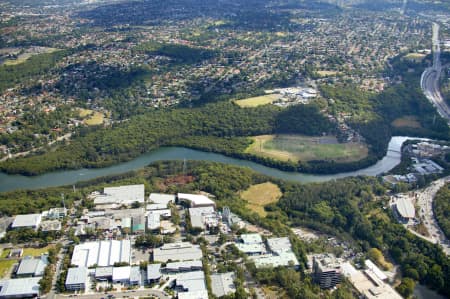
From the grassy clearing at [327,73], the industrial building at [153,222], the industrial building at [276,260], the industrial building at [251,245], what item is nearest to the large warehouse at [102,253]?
the industrial building at [153,222]

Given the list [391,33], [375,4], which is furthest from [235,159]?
[375,4]

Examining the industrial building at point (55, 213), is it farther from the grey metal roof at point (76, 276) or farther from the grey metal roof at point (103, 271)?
the grey metal roof at point (103, 271)

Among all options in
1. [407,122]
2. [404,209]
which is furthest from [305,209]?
[407,122]

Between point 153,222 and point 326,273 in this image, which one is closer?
point 326,273

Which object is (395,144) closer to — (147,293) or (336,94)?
(336,94)

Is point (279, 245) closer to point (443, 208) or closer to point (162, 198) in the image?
point (162, 198)
